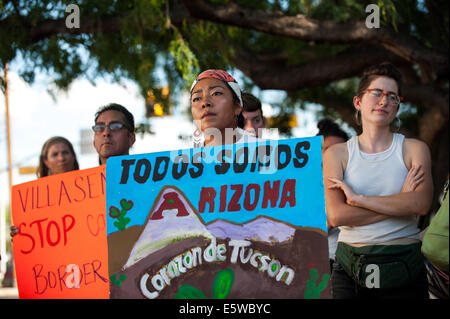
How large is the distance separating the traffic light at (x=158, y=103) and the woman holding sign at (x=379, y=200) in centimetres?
430

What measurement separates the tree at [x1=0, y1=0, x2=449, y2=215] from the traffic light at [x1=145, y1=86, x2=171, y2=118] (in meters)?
0.28

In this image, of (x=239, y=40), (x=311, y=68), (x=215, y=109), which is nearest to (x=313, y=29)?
(x=311, y=68)

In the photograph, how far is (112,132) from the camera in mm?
3238

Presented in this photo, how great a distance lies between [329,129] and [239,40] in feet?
11.8

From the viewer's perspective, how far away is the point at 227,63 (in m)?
6.21

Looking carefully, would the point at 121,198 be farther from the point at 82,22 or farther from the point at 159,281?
the point at 82,22

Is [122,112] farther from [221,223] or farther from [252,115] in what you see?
[221,223]

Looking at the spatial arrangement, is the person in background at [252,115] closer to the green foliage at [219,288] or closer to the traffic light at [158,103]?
the green foliage at [219,288]

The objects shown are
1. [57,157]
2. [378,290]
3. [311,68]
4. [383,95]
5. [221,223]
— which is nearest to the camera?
[221,223]

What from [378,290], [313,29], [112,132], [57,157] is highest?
[313,29]

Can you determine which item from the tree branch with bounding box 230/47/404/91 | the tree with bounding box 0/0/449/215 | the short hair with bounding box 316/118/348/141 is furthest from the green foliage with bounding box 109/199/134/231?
the tree branch with bounding box 230/47/404/91

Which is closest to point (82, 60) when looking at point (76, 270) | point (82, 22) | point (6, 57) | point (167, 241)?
point (82, 22)

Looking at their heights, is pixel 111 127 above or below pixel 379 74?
below
